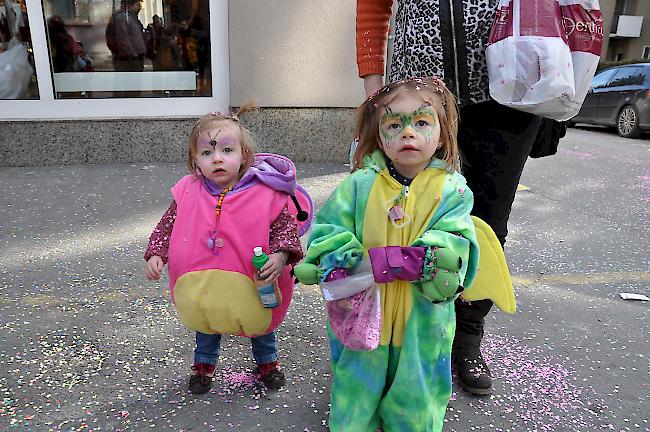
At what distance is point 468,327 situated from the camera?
2299 mm

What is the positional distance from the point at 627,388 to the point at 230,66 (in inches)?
→ 184

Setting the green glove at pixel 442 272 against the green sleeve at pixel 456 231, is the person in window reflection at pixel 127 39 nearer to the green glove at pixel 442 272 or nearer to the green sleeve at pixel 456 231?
the green sleeve at pixel 456 231

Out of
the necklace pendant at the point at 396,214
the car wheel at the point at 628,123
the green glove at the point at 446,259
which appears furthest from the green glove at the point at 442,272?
the car wheel at the point at 628,123

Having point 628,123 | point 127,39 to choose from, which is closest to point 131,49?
point 127,39

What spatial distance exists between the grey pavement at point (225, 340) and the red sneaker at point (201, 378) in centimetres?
3

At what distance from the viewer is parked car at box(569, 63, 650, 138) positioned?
10406 millimetres

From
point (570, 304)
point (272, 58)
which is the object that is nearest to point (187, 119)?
point (272, 58)

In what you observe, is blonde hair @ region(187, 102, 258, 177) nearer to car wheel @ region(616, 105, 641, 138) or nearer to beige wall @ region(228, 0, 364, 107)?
beige wall @ region(228, 0, 364, 107)

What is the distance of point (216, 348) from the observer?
2.20 metres

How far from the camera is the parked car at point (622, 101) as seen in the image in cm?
Answer: 1041

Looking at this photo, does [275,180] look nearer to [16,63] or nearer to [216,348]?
[216,348]

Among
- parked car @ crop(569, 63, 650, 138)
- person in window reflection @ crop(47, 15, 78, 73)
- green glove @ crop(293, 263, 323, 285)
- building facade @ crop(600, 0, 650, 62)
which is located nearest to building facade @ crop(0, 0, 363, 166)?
person in window reflection @ crop(47, 15, 78, 73)

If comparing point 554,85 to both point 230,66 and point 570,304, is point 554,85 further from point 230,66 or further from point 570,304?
point 230,66

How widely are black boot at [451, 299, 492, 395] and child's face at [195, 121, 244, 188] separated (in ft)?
3.54
